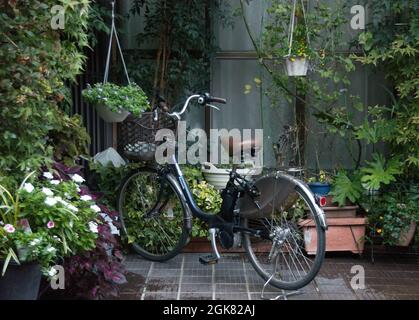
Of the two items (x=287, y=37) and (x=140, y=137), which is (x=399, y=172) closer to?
(x=287, y=37)

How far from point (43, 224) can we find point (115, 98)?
5.14 ft

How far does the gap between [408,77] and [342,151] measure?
3.85ft

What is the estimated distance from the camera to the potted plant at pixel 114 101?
5.27 metres

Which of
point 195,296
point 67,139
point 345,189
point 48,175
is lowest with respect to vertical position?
point 195,296

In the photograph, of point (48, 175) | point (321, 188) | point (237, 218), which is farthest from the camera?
point (321, 188)

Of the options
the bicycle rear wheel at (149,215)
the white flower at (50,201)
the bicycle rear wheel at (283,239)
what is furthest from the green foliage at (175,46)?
the white flower at (50,201)

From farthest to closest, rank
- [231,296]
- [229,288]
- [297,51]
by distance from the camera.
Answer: [297,51], [229,288], [231,296]

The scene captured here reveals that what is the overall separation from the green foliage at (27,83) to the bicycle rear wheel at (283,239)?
1725mm

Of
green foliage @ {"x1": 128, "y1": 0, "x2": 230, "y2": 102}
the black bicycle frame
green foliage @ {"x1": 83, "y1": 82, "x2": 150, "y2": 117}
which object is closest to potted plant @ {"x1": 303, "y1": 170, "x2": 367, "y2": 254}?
the black bicycle frame

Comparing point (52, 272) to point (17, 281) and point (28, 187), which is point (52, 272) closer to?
point (17, 281)

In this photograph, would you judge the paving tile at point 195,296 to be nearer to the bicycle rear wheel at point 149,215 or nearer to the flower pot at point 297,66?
the bicycle rear wheel at point 149,215

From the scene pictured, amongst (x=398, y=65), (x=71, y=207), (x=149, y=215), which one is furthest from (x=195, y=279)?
(x=398, y=65)

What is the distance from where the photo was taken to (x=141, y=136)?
17.8 ft
